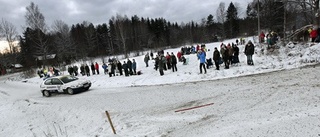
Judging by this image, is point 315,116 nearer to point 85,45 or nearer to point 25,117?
point 25,117

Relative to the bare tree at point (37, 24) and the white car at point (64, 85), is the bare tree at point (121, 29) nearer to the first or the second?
the bare tree at point (37, 24)

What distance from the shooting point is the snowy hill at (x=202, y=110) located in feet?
20.5

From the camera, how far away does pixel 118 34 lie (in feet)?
201

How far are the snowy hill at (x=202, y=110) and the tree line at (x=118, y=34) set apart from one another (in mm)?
30056

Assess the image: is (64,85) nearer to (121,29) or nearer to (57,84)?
→ (57,84)

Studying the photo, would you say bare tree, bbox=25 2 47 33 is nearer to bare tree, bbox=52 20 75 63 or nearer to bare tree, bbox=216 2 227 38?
bare tree, bbox=52 20 75 63

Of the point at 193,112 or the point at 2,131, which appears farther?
the point at 2,131

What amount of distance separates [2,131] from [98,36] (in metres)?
71.2

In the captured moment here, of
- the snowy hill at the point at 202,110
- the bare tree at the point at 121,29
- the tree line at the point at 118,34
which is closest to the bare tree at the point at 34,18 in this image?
the tree line at the point at 118,34

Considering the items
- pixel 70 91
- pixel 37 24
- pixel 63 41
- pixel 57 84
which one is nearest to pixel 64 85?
pixel 70 91

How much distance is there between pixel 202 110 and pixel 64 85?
472 inches

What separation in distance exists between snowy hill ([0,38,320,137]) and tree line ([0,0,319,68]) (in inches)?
1183

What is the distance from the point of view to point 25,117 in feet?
41.6

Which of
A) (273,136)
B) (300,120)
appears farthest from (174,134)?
A: (300,120)
